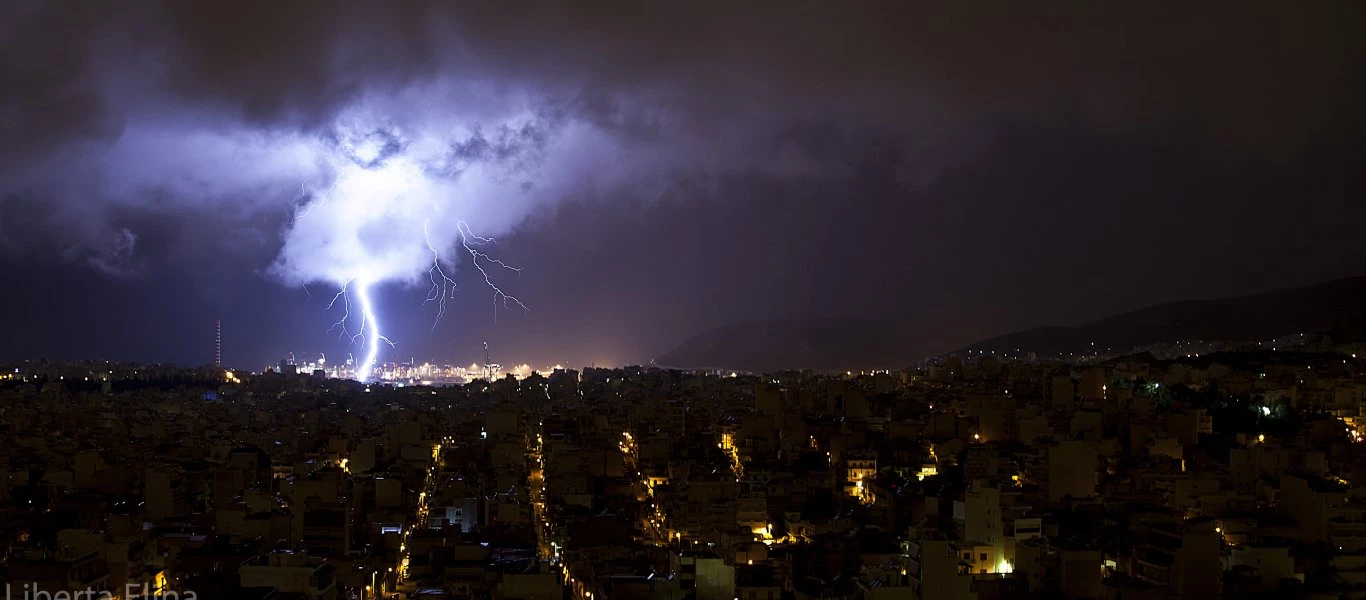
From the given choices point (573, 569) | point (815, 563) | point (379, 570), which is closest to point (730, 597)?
point (815, 563)

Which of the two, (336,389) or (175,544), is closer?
(175,544)

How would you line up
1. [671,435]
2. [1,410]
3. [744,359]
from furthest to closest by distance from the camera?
[744,359] < [1,410] < [671,435]

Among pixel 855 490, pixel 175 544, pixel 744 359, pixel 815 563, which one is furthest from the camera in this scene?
pixel 744 359

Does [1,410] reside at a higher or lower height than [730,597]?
higher

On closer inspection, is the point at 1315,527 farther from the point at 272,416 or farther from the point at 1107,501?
the point at 272,416

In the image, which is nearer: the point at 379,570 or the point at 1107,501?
the point at 379,570

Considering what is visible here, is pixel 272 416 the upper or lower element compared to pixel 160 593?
upper

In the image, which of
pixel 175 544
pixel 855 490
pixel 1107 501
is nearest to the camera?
pixel 175 544

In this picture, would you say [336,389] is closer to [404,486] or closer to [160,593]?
[404,486]

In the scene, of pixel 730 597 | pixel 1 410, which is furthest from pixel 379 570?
pixel 1 410
